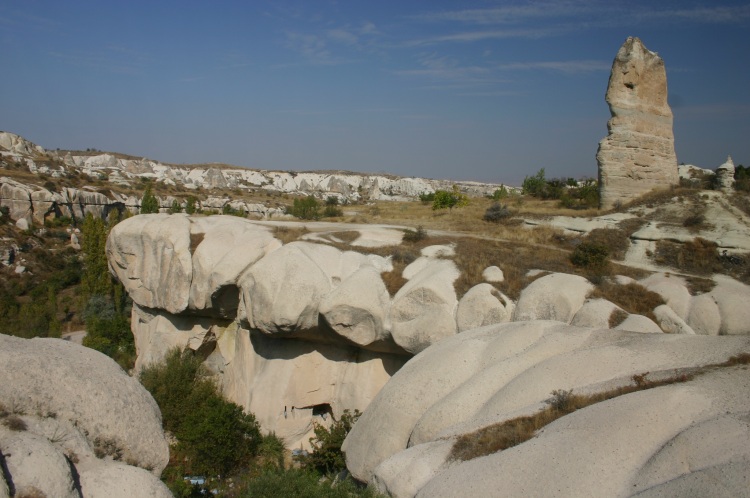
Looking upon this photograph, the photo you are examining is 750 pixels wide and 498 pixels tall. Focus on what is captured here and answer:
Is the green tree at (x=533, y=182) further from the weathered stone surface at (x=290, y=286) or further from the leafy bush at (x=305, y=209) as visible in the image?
the weathered stone surface at (x=290, y=286)

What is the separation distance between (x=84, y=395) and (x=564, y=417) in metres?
5.24

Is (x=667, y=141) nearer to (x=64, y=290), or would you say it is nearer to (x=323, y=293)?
(x=323, y=293)

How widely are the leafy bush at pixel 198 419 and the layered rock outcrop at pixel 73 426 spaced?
872cm

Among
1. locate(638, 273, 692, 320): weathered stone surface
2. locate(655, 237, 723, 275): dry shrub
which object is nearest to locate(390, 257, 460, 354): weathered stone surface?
locate(638, 273, 692, 320): weathered stone surface

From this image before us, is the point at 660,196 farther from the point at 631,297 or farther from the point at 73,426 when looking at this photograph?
the point at 73,426

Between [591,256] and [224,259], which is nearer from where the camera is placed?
[591,256]

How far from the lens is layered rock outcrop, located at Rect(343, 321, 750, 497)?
5551 millimetres

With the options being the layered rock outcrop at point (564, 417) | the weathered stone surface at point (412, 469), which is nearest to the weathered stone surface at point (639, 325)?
the layered rock outcrop at point (564, 417)

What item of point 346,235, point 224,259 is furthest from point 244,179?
point 224,259

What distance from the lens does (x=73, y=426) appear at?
5.49 m

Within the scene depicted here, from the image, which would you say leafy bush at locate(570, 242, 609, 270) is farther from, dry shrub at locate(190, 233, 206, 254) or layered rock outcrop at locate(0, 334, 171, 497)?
layered rock outcrop at locate(0, 334, 171, 497)

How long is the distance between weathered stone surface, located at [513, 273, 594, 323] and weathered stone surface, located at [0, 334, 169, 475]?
961 centimetres

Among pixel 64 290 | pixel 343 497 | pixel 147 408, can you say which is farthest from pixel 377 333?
pixel 64 290

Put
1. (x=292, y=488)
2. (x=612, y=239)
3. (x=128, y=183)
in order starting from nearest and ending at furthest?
(x=292, y=488) → (x=612, y=239) → (x=128, y=183)
